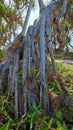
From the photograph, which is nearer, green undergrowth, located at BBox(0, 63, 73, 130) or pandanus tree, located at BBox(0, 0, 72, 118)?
green undergrowth, located at BBox(0, 63, 73, 130)

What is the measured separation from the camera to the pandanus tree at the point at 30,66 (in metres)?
3.76

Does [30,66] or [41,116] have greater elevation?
[30,66]

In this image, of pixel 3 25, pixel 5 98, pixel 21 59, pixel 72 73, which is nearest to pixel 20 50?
pixel 21 59

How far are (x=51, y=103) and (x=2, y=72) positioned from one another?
2.29 ft

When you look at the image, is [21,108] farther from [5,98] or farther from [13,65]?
[13,65]

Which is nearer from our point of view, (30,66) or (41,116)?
(41,116)

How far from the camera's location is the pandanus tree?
3764 millimetres

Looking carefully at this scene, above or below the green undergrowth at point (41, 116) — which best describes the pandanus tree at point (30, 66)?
above

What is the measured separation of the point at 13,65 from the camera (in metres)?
3.97

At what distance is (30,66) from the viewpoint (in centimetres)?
393

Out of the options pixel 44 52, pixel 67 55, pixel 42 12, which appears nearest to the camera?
pixel 44 52

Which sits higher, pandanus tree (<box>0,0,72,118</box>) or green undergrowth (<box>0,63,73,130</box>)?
pandanus tree (<box>0,0,72,118</box>)

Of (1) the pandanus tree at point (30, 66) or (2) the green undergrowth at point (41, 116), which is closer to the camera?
(2) the green undergrowth at point (41, 116)

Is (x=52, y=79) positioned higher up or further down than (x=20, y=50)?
further down
